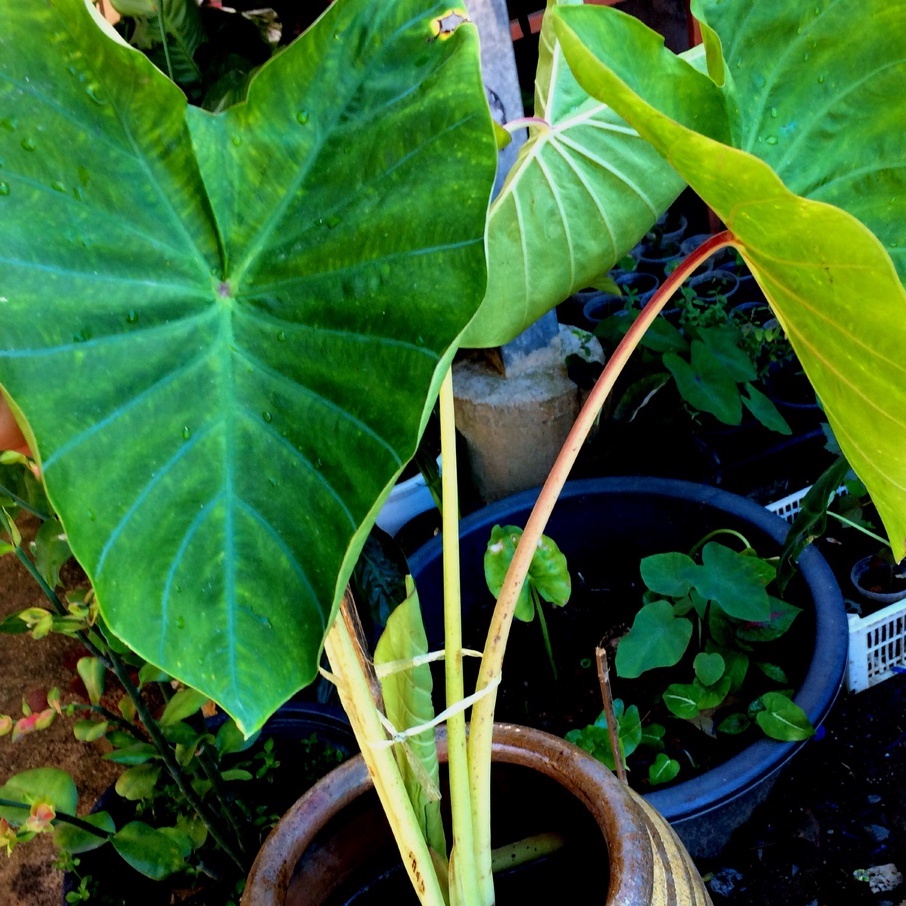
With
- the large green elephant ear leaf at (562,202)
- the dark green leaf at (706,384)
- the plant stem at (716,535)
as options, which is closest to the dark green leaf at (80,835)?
the large green elephant ear leaf at (562,202)

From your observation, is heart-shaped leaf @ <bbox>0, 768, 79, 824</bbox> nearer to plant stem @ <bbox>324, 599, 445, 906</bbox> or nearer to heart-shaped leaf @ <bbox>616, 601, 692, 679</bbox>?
plant stem @ <bbox>324, 599, 445, 906</bbox>

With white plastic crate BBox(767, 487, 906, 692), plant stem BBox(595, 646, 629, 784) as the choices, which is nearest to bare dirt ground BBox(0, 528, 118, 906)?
plant stem BBox(595, 646, 629, 784)

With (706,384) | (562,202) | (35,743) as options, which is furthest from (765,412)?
(35,743)

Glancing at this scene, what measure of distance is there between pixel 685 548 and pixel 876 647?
0.33 meters

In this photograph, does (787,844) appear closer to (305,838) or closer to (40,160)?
(305,838)

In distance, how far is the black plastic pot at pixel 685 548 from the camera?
3.59ft

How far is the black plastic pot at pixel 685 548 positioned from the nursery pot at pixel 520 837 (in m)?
0.29

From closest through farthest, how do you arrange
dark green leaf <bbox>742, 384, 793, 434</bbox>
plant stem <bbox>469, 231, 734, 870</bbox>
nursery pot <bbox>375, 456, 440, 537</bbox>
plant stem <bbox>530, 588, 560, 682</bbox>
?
plant stem <bbox>469, 231, 734, 870</bbox>, plant stem <bbox>530, 588, 560, 682</bbox>, dark green leaf <bbox>742, 384, 793, 434</bbox>, nursery pot <bbox>375, 456, 440, 537</bbox>

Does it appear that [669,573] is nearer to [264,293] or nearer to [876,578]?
[876,578]

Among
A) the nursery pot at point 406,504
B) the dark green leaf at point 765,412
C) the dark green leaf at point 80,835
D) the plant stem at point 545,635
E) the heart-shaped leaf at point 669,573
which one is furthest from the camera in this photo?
the nursery pot at point 406,504

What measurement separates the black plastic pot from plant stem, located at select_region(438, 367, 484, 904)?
397 millimetres

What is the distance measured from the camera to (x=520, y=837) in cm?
89

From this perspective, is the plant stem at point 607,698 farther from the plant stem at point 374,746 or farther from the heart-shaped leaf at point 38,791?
the heart-shaped leaf at point 38,791

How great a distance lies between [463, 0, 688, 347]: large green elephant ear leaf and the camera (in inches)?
33.7
